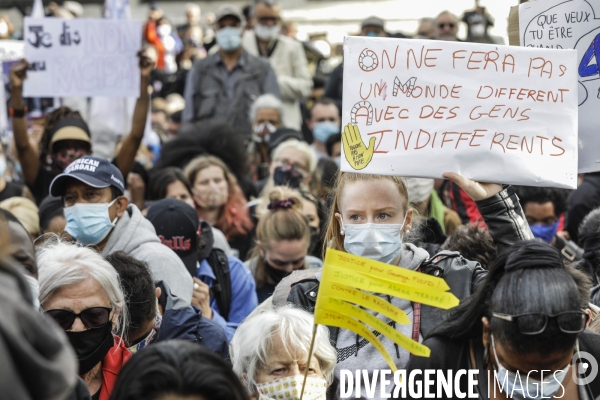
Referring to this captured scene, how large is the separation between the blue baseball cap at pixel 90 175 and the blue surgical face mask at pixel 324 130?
5.16 meters

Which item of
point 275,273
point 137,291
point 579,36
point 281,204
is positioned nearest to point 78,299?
point 137,291

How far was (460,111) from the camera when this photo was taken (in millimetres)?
4316

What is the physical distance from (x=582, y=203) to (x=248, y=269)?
106 inches

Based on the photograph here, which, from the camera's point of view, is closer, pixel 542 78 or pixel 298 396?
pixel 298 396

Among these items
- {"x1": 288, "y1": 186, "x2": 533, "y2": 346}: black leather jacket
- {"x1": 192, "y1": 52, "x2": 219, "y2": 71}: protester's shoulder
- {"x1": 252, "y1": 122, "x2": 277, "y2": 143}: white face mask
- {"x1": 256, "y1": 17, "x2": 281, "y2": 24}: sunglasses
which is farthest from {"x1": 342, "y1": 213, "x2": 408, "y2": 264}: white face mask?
{"x1": 256, "y1": 17, "x2": 281, "y2": 24}: sunglasses

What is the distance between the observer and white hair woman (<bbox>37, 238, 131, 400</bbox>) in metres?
3.93

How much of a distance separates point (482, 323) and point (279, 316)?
2.81 feet

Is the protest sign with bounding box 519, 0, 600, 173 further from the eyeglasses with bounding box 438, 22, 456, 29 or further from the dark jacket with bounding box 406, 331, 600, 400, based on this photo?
the eyeglasses with bounding box 438, 22, 456, 29

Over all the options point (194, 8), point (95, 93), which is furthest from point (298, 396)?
point (194, 8)

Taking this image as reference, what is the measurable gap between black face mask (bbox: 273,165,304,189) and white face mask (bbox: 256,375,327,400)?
4.64m

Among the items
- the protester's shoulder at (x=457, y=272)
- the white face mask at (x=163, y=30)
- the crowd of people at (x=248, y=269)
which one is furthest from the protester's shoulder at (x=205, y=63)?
the protester's shoulder at (x=457, y=272)

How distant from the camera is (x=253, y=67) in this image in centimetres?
1120

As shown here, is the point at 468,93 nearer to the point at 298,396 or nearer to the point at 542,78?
the point at 542,78

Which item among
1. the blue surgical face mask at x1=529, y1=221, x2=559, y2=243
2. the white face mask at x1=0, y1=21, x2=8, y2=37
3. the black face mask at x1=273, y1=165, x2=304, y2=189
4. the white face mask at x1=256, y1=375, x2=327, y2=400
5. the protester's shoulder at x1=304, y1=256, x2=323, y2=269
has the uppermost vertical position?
the white face mask at x1=0, y1=21, x2=8, y2=37
